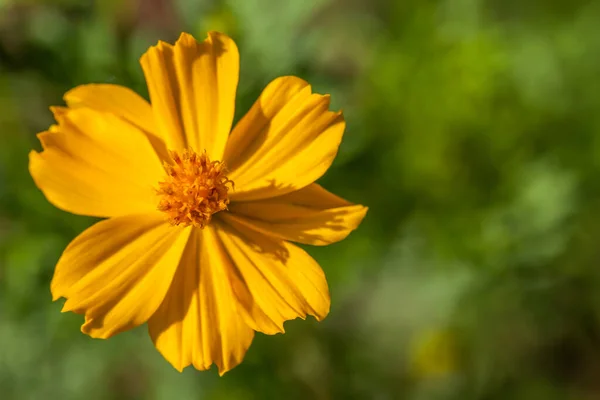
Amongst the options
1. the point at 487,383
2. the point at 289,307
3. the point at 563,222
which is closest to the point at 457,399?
the point at 487,383

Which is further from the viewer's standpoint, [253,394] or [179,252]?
[253,394]

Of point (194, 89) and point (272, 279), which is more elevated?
point (194, 89)

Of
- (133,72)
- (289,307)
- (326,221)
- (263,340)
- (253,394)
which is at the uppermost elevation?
(133,72)

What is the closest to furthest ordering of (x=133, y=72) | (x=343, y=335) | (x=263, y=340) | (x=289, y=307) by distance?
(x=289, y=307) → (x=133, y=72) → (x=263, y=340) → (x=343, y=335)

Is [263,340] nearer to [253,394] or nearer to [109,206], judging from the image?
[253,394]

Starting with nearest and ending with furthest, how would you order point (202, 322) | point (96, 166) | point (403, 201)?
point (202, 322) → point (96, 166) → point (403, 201)

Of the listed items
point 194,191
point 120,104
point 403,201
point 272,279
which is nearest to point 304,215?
point 272,279

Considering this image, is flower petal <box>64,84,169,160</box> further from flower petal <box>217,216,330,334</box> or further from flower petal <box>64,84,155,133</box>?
flower petal <box>217,216,330,334</box>

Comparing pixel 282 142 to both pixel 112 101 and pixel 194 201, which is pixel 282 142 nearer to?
pixel 194 201
